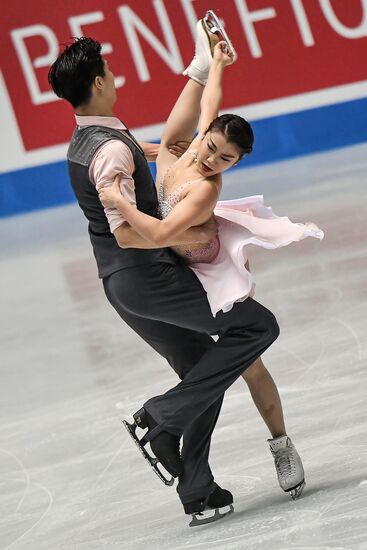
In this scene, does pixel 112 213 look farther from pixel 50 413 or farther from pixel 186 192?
pixel 50 413

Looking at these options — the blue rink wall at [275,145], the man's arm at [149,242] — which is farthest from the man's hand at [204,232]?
the blue rink wall at [275,145]

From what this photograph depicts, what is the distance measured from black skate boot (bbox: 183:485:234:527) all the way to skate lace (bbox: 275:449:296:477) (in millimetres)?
158

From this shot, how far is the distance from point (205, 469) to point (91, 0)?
8.29m

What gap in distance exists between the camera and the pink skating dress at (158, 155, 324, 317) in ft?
9.86

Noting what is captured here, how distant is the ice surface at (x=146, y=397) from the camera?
3100 mm

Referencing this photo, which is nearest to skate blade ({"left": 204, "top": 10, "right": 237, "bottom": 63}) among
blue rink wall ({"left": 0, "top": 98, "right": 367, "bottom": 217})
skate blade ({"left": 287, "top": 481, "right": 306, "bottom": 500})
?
skate blade ({"left": 287, "top": 481, "right": 306, "bottom": 500})

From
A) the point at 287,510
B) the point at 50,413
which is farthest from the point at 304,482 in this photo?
the point at 50,413

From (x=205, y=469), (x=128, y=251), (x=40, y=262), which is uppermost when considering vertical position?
(x=128, y=251)

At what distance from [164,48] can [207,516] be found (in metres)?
7.99

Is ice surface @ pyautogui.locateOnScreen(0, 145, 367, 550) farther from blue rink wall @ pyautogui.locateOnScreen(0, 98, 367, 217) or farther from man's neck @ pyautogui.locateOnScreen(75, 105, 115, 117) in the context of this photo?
blue rink wall @ pyautogui.locateOnScreen(0, 98, 367, 217)

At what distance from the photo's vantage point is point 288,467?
3154mm

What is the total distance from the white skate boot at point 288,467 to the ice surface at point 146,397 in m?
0.04

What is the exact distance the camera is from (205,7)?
10.6m

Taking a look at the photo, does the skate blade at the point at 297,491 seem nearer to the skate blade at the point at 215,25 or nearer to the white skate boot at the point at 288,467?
the white skate boot at the point at 288,467
